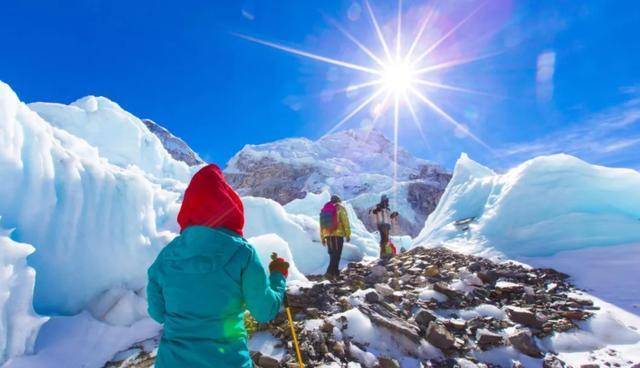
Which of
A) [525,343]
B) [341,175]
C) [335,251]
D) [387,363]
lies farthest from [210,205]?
[341,175]

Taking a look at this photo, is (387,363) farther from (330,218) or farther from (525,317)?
(330,218)

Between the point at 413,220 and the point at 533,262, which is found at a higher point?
the point at 413,220

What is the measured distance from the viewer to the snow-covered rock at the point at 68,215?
4.81 m

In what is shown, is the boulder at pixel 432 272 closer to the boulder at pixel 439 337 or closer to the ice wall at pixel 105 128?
the boulder at pixel 439 337

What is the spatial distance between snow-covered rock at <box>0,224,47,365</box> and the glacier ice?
906 cm

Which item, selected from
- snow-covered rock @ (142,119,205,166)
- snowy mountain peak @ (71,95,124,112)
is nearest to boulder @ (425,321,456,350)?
snowy mountain peak @ (71,95,124,112)

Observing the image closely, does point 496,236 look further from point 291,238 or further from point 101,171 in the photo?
point 101,171

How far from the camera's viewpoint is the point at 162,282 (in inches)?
82.7

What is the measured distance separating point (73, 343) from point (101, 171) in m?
3.18

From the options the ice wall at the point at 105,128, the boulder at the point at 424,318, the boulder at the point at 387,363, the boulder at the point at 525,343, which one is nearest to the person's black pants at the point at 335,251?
the boulder at the point at 424,318

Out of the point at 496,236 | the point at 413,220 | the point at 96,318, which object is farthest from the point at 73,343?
the point at 413,220

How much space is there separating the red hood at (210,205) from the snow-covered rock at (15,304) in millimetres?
3113

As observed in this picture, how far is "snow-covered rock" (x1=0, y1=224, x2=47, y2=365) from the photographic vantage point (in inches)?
147

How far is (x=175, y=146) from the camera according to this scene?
140 meters
